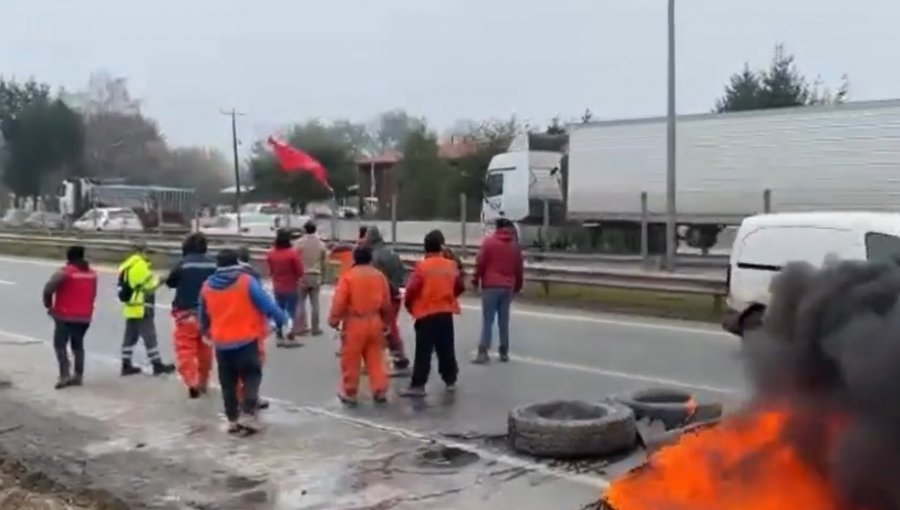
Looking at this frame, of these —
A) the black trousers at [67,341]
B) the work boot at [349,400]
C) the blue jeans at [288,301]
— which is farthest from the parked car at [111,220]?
the work boot at [349,400]

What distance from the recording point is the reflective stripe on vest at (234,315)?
30.9ft

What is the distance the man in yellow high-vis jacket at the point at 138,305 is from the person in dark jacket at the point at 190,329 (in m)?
1.17

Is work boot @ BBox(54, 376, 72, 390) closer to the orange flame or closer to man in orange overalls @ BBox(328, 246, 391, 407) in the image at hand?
man in orange overalls @ BBox(328, 246, 391, 407)

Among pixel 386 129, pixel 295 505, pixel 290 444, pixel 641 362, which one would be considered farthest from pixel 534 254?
pixel 386 129

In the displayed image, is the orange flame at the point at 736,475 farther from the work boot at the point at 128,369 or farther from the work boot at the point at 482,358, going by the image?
the work boot at the point at 128,369

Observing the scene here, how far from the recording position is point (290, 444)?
905 centimetres

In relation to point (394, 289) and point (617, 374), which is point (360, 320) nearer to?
point (394, 289)

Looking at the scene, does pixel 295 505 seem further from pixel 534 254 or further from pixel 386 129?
pixel 386 129

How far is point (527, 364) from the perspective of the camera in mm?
13055

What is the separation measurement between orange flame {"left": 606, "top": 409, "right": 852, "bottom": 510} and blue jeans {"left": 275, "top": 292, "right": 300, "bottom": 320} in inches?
459

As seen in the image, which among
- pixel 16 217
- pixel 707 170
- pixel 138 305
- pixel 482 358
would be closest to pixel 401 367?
pixel 482 358

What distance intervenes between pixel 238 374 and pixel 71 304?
351cm

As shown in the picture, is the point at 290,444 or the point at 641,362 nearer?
the point at 290,444

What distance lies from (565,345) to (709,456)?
11.3m
